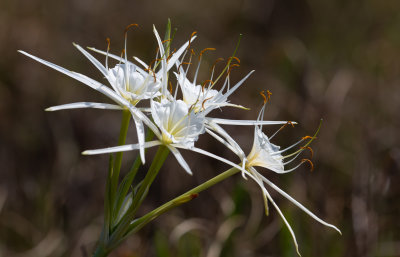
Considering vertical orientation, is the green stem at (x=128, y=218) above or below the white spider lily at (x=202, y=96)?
below

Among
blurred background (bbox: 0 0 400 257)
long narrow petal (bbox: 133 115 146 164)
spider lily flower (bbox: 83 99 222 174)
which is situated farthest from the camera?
blurred background (bbox: 0 0 400 257)

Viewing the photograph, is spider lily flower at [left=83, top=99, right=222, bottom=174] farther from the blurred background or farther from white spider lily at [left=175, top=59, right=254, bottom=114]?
the blurred background

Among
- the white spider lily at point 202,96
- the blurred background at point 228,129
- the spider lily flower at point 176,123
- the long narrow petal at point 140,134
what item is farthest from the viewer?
the blurred background at point 228,129

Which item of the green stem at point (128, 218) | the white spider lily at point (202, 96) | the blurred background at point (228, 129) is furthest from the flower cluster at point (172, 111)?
the blurred background at point (228, 129)

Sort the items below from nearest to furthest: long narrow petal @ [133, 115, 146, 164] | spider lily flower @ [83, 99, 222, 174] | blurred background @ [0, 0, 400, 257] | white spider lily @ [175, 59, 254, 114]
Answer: long narrow petal @ [133, 115, 146, 164] → spider lily flower @ [83, 99, 222, 174] → white spider lily @ [175, 59, 254, 114] → blurred background @ [0, 0, 400, 257]

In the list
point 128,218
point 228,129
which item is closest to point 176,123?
point 128,218

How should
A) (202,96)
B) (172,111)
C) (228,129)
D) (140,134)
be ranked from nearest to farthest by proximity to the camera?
1. (140,134)
2. (172,111)
3. (202,96)
4. (228,129)

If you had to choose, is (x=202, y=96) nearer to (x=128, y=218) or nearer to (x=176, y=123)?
(x=176, y=123)

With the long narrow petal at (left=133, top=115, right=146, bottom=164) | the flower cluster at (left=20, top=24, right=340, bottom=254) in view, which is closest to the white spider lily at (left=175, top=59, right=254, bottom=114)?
the flower cluster at (left=20, top=24, right=340, bottom=254)

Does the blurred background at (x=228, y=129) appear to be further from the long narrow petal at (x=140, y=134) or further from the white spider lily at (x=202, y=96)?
the long narrow petal at (x=140, y=134)

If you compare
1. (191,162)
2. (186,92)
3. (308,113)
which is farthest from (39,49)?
(186,92)
